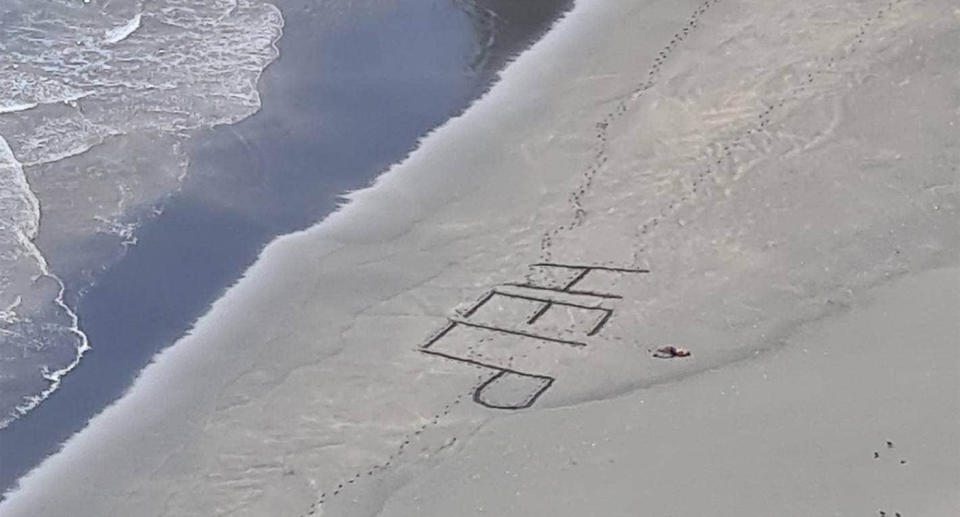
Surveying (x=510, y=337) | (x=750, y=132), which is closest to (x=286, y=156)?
(x=510, y=337)

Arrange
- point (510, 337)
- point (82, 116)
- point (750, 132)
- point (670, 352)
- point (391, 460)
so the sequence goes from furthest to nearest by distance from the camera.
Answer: point (82, 116) → point (750, 132) → point (510, 337) → point (670, 352) → point (391, 460)

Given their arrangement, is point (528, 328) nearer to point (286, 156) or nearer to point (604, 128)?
point (604, 128)

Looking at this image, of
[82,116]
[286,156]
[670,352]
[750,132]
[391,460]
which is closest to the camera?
[391,460]

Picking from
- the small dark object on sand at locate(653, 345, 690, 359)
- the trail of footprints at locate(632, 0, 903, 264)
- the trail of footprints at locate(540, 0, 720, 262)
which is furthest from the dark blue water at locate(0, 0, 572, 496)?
the small dark object on sand at locate(653, 345, 690, 359)

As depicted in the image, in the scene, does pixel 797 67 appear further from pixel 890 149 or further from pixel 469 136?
pixel 469 136

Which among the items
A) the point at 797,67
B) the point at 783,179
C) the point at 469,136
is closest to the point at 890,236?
the point at 783,179

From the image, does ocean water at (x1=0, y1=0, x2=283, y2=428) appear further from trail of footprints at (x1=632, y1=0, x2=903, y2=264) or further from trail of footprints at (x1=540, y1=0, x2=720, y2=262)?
trail of footprints at (x1=632, y1=0, x2=903, y2=264)
